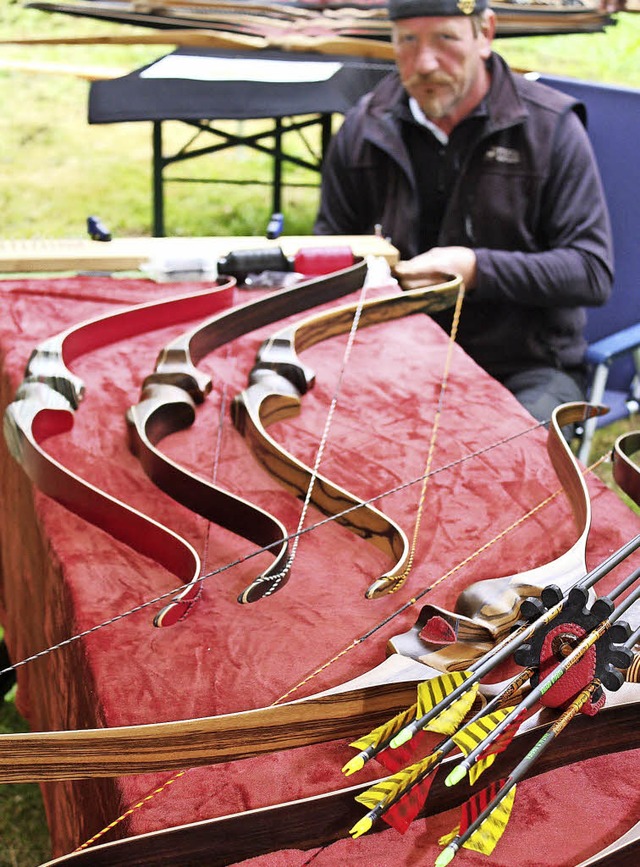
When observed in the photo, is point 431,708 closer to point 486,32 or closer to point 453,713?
point 453,713

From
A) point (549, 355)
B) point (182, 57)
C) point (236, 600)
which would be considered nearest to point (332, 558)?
point (236, 600)

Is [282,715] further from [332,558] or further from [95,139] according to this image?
[95,139]

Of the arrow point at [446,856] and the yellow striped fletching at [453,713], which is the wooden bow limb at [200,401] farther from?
the arrow point at [446,856]

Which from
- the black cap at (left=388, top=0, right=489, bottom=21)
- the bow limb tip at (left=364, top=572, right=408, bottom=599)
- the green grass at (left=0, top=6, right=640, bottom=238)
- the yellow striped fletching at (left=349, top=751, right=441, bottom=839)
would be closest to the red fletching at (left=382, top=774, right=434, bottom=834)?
the yellow striped fletching at (left=349, top=751, right=441, bottom=839)

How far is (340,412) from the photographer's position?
1.37m

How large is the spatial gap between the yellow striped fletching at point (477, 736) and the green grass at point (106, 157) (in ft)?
7.19

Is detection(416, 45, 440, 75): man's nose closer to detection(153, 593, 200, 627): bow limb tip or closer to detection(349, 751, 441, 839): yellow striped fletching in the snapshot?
detection(153, 593, 200, 627): bow limb tip

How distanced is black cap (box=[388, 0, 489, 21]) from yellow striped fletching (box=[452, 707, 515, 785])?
5.03 ft

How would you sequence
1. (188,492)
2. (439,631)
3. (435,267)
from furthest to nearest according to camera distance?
(435,267)
(188,492)
(439,631)

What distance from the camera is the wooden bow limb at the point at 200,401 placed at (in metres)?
1.01

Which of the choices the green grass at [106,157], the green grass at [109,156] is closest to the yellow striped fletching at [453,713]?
the green grass at [106,157]

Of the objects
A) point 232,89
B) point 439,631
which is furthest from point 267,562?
point 232,89

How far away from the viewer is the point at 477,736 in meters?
0.70

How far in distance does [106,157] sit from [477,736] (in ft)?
18.4
